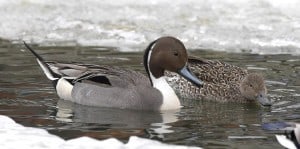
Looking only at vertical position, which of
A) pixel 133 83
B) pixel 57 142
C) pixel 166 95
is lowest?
pixel 57 142

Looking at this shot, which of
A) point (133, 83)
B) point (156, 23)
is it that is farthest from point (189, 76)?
point (156, 23)

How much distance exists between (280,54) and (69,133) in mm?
4874

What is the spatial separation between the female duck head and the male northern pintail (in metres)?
0.57

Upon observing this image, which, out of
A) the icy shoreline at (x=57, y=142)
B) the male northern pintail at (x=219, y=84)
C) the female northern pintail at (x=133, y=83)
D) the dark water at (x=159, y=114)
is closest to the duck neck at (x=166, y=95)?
the female northern pintail at (x=133, y=83)

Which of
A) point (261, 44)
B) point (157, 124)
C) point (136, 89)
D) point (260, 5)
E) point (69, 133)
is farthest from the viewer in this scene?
point (260, 5)

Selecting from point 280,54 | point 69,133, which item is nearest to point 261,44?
point 280,54

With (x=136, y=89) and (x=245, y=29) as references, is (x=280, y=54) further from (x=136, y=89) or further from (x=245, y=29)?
(x=136, y=89)

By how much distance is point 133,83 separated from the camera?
8.89 meters

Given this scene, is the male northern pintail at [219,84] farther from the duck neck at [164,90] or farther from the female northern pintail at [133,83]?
the duck neck at [164,90]

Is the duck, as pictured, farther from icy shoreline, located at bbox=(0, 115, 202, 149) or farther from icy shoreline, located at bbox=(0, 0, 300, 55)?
icy shoreline, located at bbox=(0, 0, 300, 55)

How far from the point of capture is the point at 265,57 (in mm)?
11453

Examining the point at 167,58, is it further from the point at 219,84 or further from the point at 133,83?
the point at 219,84

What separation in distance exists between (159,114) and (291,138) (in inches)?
96.9

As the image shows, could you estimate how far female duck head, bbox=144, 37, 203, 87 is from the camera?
894 centimetres
